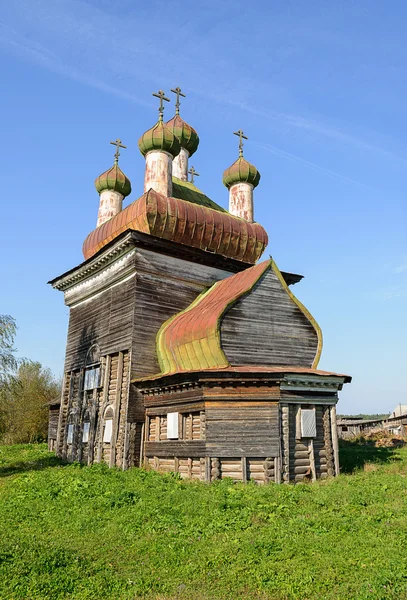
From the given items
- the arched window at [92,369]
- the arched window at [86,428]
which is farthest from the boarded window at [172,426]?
the arched window at [86,428]

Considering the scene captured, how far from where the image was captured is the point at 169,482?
13.9 meters

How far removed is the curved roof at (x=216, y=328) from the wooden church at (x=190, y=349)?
0.16 feet

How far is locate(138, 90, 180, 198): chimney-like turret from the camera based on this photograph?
20.4 m

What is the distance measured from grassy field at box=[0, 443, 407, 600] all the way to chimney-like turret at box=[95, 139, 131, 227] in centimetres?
1429

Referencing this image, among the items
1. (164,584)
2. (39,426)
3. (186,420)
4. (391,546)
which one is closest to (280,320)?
(186,420)

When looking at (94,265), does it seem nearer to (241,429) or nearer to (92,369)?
(92,369)

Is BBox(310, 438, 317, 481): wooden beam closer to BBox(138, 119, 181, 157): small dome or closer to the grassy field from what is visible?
the grassy field

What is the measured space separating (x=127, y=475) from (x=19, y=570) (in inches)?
326

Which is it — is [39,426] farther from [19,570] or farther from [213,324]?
[19,570]

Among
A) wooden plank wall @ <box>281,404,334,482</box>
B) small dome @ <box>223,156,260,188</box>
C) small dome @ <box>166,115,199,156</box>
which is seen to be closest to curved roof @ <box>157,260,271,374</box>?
wooden plank wall @ <box>281,404,334,482</box>

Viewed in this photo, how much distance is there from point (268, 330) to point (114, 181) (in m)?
12.9

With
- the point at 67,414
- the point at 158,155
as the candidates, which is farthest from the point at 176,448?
the point at 158,155

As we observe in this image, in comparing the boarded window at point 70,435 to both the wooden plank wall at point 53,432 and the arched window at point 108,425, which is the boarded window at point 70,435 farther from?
the wooden plank wall at point 53,432

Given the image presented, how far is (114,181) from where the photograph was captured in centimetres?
2461
